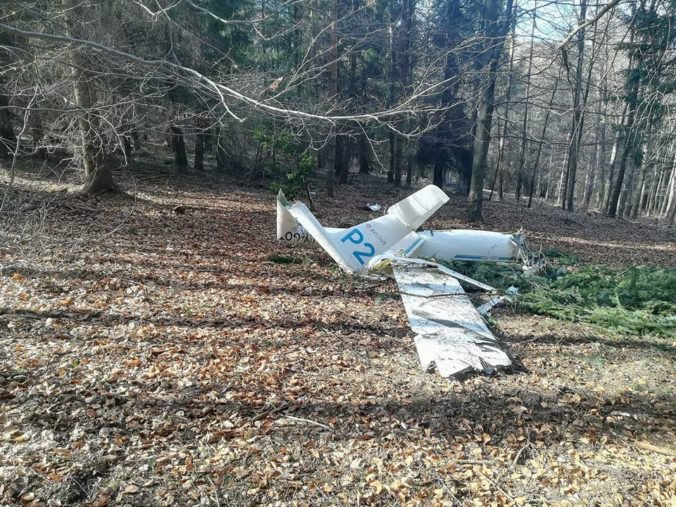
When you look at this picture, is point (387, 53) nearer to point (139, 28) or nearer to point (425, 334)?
point (139, 28)

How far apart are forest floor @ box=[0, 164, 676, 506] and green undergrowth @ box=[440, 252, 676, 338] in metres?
0.28

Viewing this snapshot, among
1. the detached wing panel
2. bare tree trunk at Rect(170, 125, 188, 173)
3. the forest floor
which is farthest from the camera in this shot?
bare tree trunk at Rect(170, 125, 188, 173)

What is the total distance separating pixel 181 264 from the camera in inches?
311

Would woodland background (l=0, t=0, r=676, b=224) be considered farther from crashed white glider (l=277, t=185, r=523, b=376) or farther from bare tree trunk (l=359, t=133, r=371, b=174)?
crashed white glider (l=277, t=185, r=523, b=376)

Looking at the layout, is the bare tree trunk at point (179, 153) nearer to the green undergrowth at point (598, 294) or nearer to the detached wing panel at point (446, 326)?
the detached wing panel at point (446, 326)

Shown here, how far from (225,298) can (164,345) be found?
1654mm

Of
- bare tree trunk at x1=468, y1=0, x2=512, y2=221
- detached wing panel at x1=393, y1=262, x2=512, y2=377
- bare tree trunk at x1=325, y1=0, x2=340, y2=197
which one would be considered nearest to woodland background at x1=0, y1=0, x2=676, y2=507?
Result: detached wing panel at x1=393, y1=262, x2=512, y2=377

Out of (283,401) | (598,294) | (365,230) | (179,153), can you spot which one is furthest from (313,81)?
(283,401)

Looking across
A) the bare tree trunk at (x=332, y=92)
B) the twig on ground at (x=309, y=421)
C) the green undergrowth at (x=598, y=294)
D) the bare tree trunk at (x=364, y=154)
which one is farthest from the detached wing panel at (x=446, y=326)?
the bare tree trunk at (x=364, y=154)

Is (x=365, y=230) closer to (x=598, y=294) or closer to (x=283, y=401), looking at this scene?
(x=598, y=294)

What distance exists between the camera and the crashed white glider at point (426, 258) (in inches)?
206

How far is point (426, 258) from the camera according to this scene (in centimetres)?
906

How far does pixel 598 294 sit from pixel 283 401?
5.79 metres

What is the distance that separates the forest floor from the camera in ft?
10.6
